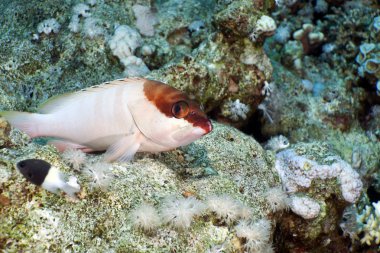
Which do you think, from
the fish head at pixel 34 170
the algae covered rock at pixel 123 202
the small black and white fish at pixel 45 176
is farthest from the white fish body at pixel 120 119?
the fish head at pixel 34 170

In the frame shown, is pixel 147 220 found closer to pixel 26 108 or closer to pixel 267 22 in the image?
pixel 26 108

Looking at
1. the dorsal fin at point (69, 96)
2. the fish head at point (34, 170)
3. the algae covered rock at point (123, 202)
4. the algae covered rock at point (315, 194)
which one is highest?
the fish head at point (34, 170)

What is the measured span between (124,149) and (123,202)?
423mm

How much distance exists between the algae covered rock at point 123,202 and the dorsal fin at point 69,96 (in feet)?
1.53

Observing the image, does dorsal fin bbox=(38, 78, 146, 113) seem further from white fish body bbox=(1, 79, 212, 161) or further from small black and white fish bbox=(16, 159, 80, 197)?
small black and white fish bbox=(16, 159, 80, 197)

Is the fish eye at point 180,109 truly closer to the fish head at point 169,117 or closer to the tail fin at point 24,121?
the fish head at point 169,117

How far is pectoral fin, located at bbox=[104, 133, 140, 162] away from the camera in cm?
281

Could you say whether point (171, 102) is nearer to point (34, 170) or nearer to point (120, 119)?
point (120, 119)

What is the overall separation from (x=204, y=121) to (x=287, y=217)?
172 centimetres

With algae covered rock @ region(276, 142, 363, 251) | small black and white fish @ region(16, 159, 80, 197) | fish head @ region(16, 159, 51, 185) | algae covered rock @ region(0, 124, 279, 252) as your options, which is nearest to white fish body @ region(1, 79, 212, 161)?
algae covered rock @ region(0, 124, 279, 252)

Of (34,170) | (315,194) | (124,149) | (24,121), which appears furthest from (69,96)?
(315,194)

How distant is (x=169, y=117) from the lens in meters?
2.79

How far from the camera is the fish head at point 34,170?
215 centimetres

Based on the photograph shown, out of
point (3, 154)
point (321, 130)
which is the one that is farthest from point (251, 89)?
point (3, 154)
